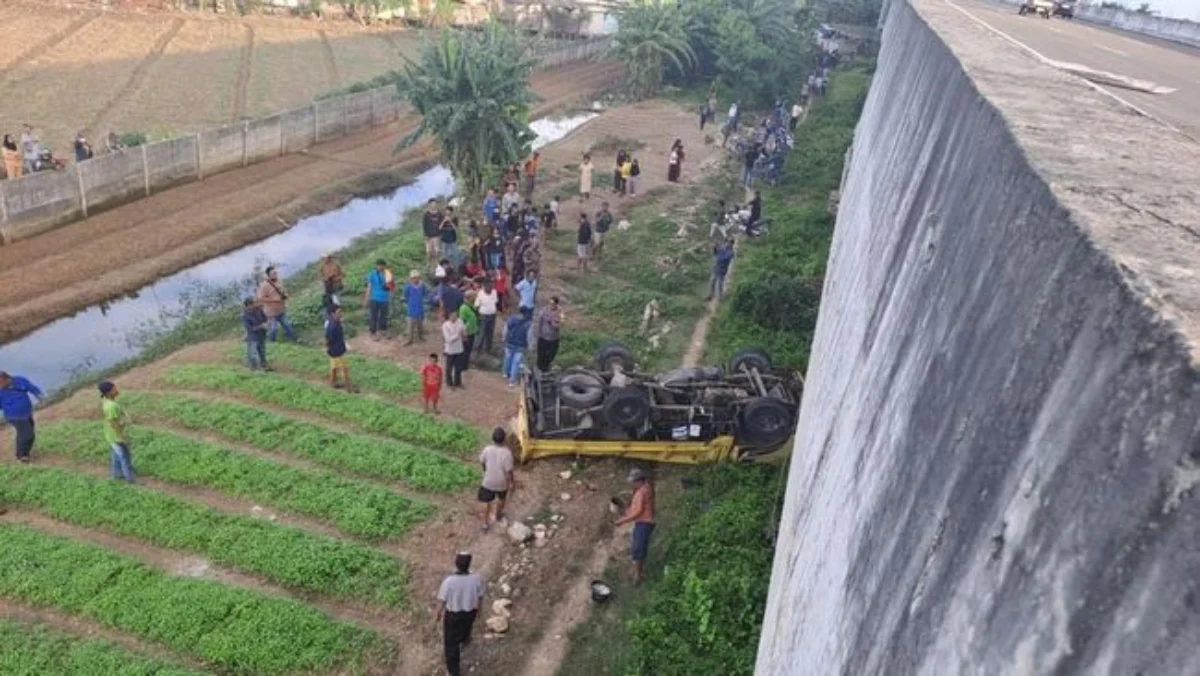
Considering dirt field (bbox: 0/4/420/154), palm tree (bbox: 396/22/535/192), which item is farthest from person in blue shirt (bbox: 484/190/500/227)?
dirt field (bbox: 0/4/420/154)

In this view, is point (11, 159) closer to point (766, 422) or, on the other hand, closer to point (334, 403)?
point (334, 403)

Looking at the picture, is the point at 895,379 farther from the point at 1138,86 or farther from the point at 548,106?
the point at 548,106

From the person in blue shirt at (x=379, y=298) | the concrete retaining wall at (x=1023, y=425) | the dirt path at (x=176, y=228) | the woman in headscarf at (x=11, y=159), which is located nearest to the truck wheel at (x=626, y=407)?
the person in blue shirt at (x=379, y=298)

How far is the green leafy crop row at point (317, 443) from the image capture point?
11914 millimetres

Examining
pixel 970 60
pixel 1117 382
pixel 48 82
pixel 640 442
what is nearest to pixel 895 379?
pixel 1117 382

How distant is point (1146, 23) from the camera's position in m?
34.8

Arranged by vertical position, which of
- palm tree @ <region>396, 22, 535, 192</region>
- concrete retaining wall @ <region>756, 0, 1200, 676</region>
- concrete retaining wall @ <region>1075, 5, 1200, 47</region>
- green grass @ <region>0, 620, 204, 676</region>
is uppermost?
concrete retaining wall @ <region>1075, 5, 1200, 47</region>

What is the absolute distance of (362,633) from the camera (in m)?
9.16

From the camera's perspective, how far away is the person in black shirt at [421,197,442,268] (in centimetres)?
1883

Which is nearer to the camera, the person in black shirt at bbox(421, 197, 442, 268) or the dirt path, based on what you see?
the dirt path

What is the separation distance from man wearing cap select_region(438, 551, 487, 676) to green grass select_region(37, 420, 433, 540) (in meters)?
2.38

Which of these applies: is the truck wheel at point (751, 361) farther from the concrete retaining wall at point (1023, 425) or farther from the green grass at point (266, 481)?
the concrete retaining wall at point (1023, 425)

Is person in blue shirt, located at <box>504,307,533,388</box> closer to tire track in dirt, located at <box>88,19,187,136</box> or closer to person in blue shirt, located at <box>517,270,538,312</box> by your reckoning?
person in blue shirt, located at <box>517,270,538,312</box>

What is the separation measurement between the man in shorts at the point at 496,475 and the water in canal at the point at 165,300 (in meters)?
9.55
